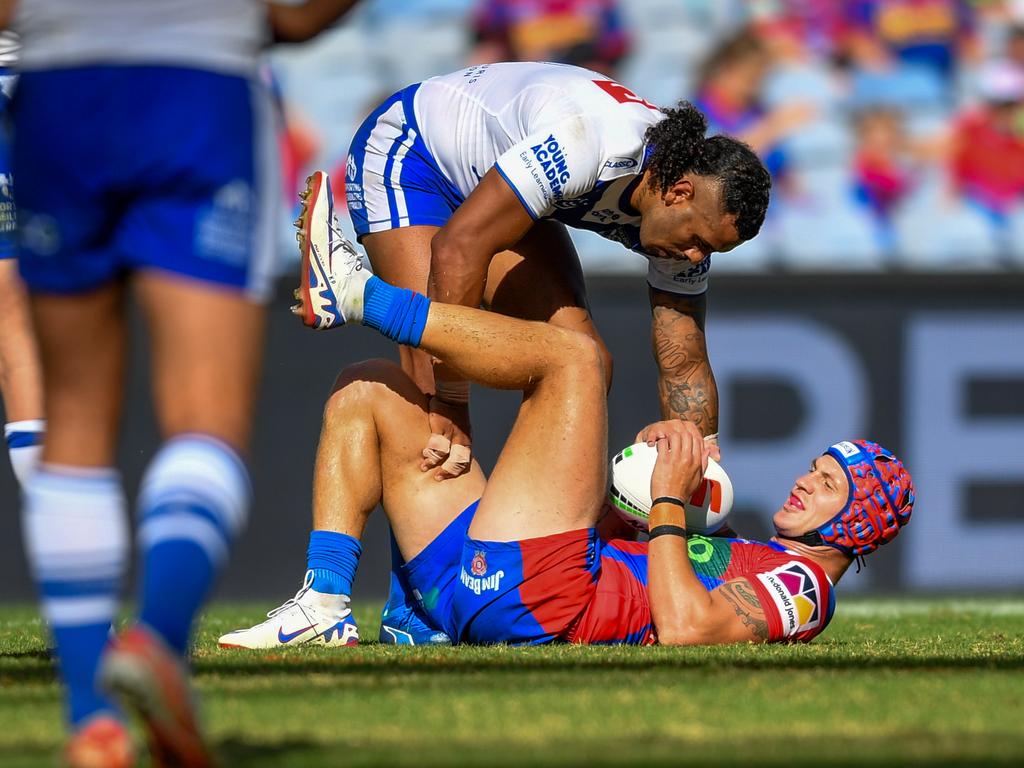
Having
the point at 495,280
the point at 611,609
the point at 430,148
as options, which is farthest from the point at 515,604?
the point at 430,148

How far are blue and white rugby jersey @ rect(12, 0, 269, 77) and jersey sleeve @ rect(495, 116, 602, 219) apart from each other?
83.8 inches

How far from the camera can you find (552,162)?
15.2 feet

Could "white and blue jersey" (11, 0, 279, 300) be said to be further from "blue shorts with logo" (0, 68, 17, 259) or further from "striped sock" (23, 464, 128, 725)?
"blue shorts with logo" (0, 68, 17, 259)

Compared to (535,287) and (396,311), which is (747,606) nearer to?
(396,311)

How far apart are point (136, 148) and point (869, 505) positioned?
2.78 meters

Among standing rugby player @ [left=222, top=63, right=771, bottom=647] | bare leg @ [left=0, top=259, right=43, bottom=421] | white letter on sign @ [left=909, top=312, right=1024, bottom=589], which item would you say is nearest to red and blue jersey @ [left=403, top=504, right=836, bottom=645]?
standing rugby player @ [left=222, top=63, right=771, bottom=647]

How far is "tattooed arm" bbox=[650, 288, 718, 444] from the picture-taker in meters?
5.60

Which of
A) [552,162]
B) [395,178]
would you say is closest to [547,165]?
[552,162]

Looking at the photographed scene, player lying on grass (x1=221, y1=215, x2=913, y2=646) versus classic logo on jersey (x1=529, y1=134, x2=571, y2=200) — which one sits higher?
classic logo on jersey (x1=529, y1=134, x2=571, y2=200)

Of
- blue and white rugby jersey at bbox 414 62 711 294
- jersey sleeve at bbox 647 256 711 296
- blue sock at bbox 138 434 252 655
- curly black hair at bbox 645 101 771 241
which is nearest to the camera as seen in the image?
blue sock at bbox 138 434 252 655

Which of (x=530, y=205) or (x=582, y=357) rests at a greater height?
(x=530, y=205)

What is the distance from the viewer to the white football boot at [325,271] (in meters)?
4.42

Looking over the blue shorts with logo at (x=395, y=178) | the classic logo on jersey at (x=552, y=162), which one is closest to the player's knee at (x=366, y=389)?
the blue shorts with logo at (x=395, y=178)

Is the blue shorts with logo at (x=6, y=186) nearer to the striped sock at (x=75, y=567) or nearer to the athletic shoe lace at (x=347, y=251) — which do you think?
the athletic shoe lace at (x=347, y=251)
